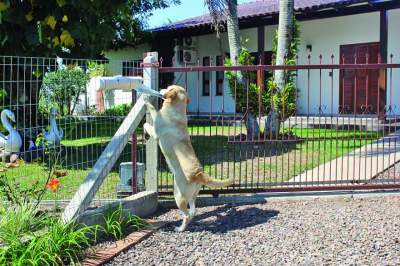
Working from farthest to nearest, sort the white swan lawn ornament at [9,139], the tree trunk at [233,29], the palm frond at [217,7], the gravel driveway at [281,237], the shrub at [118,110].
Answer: the palm frond at [217,7] → the tree trunk at [233,29] → the white swan lawn ornament at [9,139] → the shrub at [118,110] → the gravel driveway at [281,237]

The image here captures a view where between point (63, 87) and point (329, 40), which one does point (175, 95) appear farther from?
point (329, 40)

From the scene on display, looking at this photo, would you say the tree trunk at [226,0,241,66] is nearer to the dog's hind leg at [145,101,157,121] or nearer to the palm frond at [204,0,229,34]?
the palm frond at [204,0,229,34]

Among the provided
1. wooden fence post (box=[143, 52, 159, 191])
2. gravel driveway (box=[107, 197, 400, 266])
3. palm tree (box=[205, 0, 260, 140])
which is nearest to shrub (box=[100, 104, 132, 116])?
wooden fence post (box=[143, 52, 159, 191])

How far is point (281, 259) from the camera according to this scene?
14.6 feet

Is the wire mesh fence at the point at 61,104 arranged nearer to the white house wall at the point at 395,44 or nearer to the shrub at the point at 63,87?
the shrub at the point at 63,87

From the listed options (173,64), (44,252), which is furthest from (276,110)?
(173,64)

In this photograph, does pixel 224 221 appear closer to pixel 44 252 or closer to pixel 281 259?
pixel 281 259

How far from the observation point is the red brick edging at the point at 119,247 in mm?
4305

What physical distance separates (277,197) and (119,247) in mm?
2570

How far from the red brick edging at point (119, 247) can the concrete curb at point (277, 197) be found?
3.21 feet

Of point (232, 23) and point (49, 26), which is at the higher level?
point (232, 23)

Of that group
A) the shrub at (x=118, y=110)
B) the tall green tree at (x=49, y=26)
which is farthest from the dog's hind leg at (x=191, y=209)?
the tall green tree at (x=49, y=26)

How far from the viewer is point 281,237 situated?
5020mm

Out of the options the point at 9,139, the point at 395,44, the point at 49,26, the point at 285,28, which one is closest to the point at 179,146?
the point at 49,26
